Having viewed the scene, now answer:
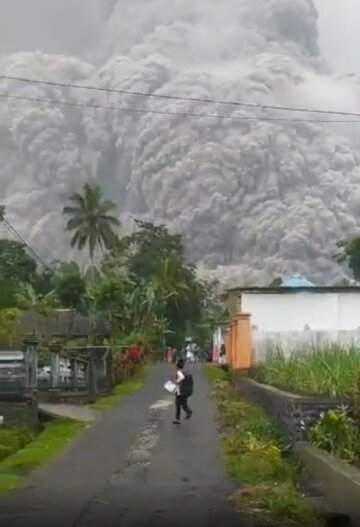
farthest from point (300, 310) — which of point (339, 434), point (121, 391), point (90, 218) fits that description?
point (90, 218)

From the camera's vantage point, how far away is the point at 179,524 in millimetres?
8234

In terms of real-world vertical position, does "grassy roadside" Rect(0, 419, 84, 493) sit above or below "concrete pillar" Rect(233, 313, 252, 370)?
below

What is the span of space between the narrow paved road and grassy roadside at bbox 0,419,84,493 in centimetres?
19

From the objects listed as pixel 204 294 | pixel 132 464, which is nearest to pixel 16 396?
pixel 132 464

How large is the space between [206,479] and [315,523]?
10.5ft

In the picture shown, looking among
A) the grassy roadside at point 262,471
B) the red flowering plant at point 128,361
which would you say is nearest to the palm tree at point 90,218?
the red flowering plant at point 128,361

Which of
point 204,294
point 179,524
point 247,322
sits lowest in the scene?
point 179,524

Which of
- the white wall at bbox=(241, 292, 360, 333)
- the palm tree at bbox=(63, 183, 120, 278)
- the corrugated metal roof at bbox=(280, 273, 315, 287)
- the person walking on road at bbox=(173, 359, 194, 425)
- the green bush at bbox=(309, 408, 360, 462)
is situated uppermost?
the palm tree at bbox=(63, 183, 120, 278)

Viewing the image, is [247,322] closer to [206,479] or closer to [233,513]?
[206,479]

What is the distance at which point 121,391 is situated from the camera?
101ft

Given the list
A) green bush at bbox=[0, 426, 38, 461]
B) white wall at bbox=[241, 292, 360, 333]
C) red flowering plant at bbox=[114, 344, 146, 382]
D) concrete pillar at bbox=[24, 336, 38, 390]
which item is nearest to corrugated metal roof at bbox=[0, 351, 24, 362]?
concrete pillar at bbox=[24, 336, 38, 390]

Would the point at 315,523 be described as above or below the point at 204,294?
below

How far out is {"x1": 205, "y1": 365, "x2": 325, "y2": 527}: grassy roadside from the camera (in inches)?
338

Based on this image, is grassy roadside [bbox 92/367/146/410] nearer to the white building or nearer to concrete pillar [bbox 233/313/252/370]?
concrete pillar [bbox 233/313/252/370]
